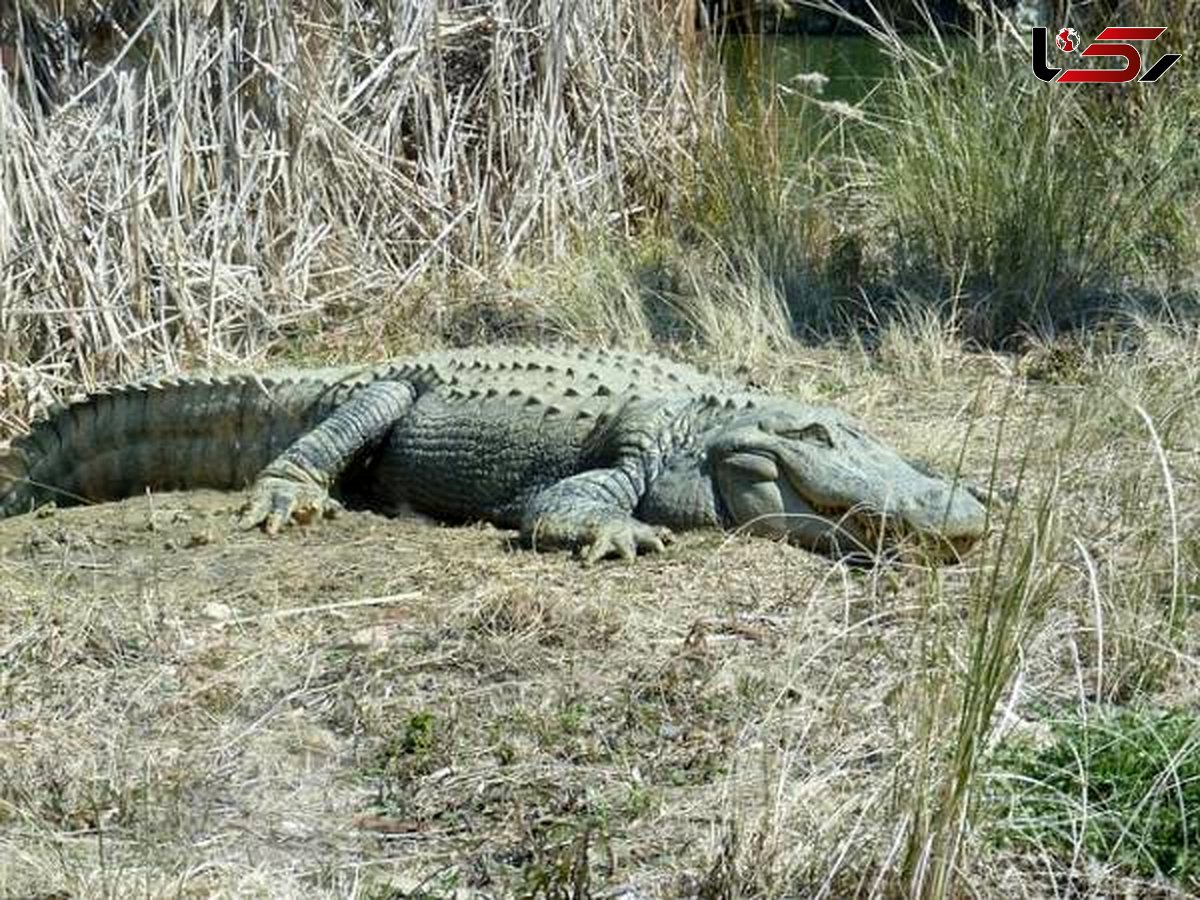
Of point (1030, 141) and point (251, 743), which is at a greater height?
point (1030, 141)

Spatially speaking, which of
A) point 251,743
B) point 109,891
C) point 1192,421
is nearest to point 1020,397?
point 1192,421

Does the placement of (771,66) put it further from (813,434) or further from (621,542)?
(621,542)

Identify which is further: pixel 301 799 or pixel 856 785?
pixel 301 799

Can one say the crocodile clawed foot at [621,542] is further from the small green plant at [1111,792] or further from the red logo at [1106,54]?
the red logo at [1106,54]

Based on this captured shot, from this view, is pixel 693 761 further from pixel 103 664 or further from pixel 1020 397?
pixel 1020 397

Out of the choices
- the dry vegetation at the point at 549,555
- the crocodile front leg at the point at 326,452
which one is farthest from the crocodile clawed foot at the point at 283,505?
the dry vegetation at the point at 549,555

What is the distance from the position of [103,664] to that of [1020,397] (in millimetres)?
3770

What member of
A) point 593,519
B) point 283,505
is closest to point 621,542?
point 593,519

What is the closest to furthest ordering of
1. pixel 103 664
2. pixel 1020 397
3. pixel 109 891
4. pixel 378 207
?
pixel 109 891
pixel 103 664
pixel 1020 397
pixel 378 207

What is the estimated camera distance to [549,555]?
6008mm

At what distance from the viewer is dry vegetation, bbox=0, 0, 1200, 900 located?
12.1 feet

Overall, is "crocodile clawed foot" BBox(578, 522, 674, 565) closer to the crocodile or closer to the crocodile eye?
the crocodile

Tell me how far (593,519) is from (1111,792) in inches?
98.1

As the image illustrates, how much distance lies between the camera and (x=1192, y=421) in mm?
6121
